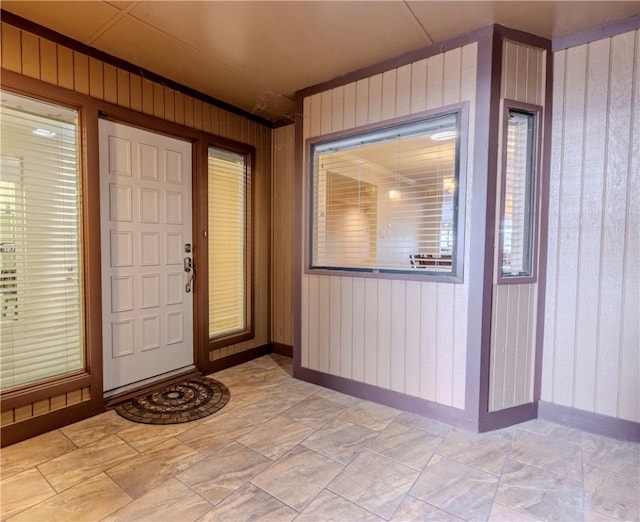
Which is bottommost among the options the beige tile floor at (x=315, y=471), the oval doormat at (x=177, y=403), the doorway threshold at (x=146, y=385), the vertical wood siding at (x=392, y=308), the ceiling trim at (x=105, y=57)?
the oval doormat at (x=177, y=403)

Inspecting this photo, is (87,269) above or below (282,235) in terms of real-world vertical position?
below

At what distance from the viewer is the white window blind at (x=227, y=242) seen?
3477mm

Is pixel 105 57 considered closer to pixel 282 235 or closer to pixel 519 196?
pixel 282 235

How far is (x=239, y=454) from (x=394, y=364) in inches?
49.6

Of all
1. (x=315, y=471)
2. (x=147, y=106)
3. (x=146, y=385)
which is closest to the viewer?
(x=315, y=471)

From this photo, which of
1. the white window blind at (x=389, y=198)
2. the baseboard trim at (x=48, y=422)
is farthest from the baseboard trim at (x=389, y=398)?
the baseboard trim at (x=48, y=422)

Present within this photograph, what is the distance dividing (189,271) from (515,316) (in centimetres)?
274

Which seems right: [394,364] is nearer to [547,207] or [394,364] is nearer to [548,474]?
[548,474]

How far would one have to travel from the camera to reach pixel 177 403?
268 cm

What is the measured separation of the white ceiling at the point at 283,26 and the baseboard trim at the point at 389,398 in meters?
2.53

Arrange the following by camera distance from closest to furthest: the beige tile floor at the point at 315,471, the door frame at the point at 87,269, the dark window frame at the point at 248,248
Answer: the beige tile floor at the point at 315,471, the door frame at the point at 87,269, the dark window frame at the point at 248,248

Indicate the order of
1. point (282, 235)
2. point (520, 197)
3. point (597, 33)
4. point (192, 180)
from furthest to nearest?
point (282, 235), point (192, 180), point (520, 197), point (597, 33)

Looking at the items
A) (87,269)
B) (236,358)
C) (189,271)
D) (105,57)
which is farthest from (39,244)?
(236,358)

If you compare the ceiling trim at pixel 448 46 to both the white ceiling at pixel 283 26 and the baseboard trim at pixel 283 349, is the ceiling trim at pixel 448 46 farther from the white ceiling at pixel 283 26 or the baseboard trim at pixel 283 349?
the baseboard trim at pixel 283 349
